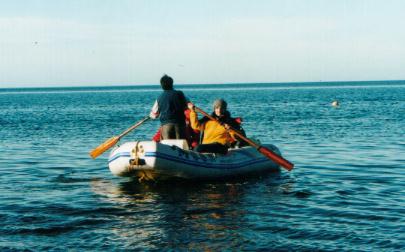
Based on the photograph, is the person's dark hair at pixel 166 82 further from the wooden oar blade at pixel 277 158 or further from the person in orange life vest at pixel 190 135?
the wooden oar blade at pixel 277 158

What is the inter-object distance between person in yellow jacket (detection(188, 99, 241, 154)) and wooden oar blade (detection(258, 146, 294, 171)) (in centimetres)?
94

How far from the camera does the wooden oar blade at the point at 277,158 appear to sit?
570 inches

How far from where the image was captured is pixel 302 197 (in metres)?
12.4

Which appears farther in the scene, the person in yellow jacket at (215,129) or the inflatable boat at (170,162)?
the person in yellow jacket at (215,129)

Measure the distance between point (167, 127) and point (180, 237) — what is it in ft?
17.5

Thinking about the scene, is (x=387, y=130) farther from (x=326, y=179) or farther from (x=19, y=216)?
(x=19, y=216)

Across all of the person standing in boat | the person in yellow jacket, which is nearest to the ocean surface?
the person in yellow jacket

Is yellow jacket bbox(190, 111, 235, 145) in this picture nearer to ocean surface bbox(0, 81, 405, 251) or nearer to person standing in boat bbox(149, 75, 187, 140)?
person standing in boat bbox(149, 75, 187, 140)

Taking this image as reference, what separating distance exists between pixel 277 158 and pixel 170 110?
9.71 feet

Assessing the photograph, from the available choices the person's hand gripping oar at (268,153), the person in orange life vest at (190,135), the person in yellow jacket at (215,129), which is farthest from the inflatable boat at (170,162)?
the person in orange life vest at (190,135)

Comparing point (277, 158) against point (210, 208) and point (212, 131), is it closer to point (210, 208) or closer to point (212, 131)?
point (212, 131)

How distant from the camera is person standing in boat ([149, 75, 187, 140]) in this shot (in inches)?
551

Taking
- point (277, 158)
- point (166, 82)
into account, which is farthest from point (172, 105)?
point (277, 158)

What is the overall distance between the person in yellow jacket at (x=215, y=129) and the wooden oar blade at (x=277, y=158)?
936 millimetres
